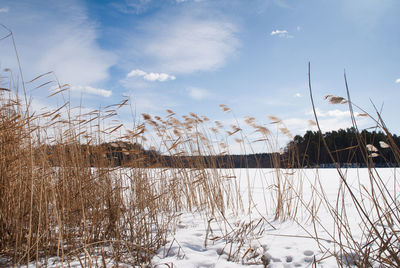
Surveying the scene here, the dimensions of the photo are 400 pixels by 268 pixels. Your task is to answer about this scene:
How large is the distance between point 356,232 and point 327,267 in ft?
2.14

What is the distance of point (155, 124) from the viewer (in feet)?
8.60

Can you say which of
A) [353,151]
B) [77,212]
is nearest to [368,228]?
[353,151]

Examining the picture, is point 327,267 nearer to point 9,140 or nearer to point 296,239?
point 296,239

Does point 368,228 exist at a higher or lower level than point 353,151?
lower

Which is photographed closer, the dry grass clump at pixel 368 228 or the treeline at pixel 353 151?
the dry grass clump at pixel 368 228

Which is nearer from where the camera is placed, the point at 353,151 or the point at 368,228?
→ the point at 368,228

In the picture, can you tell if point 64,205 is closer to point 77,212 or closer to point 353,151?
point 77,212

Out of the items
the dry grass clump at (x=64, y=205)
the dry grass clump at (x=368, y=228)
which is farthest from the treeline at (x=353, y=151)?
the dry grass clump at (x=64, y=205)

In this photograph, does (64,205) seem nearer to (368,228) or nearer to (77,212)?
(77,212)

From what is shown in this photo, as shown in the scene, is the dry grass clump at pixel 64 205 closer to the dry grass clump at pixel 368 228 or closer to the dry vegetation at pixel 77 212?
the dry vegetation at pixel 77 212

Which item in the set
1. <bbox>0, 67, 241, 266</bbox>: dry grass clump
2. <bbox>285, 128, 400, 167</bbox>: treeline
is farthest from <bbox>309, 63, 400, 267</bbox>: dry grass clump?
<bbox>0, 67, 241, 266</bbox>: dry grass clump

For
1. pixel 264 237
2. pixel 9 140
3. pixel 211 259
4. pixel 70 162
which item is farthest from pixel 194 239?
pixel 9 140

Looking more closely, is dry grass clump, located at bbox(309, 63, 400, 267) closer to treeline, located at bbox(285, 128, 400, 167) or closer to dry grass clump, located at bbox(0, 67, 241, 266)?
treeline, located at bbox(285, 128, 400, 167)

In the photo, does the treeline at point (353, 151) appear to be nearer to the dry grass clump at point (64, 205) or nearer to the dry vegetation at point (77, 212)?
the dry vegetation at point (77, 212)
